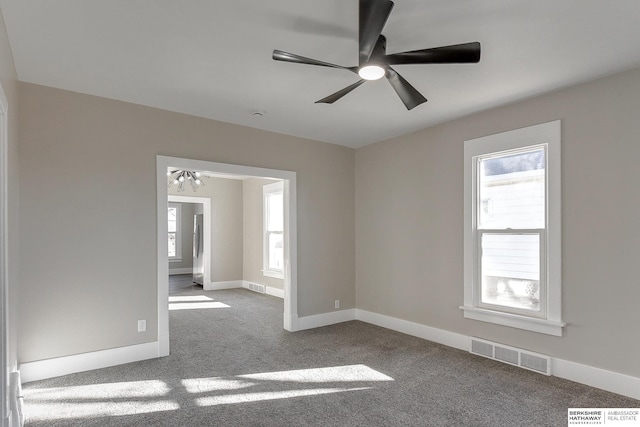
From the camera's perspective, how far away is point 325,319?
17.4 ft

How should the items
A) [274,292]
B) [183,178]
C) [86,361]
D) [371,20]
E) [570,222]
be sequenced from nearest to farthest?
1. [371,20]
2. [570,222]
3. [86,361]
4. [183,178]
5. [274,292]

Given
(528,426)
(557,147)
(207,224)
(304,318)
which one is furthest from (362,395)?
(207,224)

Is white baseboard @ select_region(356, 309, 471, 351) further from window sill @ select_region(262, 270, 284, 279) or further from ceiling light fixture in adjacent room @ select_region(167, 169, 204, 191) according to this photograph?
ceiling light fixture in adjacent room @ select_region(167, 169, 204, 191)

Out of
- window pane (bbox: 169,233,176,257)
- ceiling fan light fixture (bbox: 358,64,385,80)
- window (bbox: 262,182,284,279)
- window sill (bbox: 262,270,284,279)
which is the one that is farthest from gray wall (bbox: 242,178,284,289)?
ceiling fan light fixture (bbox: 358,64,385,80)

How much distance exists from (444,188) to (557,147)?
1271 millimetres

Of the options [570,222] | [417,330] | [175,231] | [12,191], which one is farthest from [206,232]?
[570,222]

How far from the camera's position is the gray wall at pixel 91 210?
3.30 m

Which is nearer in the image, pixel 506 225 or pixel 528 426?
pixel 528 426

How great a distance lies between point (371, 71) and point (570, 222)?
238cm

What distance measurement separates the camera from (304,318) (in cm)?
507

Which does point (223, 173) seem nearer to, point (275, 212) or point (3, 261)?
point (3, 261)

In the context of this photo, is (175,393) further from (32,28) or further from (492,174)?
(492,174)

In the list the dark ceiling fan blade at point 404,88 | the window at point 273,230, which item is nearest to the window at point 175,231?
the window at point 273,230

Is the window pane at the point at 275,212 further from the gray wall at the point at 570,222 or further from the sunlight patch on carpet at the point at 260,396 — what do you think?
the sunlight patch on carpet at the point at 260,396
